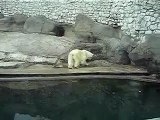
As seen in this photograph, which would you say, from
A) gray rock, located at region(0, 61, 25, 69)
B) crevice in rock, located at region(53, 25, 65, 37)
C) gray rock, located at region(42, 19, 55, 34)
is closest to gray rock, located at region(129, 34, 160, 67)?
gray rock, located at region(0, 61, 25, 69)

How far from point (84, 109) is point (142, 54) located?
2.86m

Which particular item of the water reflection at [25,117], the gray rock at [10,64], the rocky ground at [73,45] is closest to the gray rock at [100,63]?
the rocky ground at [73,45]

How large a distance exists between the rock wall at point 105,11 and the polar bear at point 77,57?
1.69 metres

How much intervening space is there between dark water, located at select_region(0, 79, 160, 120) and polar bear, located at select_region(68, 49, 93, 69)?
120 cm

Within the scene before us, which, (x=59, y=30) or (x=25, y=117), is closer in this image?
(x=25, y=117)

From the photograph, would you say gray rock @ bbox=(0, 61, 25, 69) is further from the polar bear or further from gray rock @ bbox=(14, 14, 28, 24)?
gray rock @ bbox=(14, 14, 28, 24)

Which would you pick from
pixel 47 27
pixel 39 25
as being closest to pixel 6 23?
pixel 39 25

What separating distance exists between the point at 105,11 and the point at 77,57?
2.54m

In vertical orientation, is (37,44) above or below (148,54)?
below

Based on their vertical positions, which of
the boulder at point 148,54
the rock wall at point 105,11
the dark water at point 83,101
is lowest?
the dark water at point 83,101

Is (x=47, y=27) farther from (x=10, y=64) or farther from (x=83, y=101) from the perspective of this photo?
(x=83, y=101)

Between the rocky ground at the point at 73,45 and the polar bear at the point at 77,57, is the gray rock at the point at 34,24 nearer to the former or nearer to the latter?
the rocky ground at the point at 73,45

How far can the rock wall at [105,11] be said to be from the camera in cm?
1109

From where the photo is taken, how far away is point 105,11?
12.5 m
